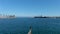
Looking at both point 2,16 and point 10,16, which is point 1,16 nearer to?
point 2,16

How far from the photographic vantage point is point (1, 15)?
172m

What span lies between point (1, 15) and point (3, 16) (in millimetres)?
5029

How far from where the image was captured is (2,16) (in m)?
174

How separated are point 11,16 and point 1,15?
14956mm

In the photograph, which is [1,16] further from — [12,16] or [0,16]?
[12,16]

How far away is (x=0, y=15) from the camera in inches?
6708

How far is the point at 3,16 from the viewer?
Answer: 176 meters

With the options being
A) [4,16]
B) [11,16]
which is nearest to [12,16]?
[11,16]

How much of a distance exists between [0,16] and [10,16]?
15.5 meters

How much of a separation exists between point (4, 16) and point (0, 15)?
29.7 feet

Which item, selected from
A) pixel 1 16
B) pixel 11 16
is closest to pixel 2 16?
pixel 1 16

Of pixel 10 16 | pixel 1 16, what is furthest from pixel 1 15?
pixel 10 16

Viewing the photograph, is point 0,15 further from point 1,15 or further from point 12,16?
point 12,16

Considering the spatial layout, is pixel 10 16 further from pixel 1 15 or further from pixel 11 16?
pixel 1 15
